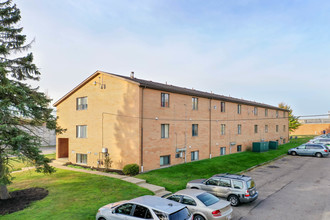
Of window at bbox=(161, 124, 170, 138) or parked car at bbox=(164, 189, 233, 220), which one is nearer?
parked car at bbox=(164, 189, 233, 220)

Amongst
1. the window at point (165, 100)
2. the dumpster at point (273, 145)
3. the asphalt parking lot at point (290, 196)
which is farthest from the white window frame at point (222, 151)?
the dumpster at point (273, 145)

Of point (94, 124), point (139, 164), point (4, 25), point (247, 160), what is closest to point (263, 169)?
point (247, 160)

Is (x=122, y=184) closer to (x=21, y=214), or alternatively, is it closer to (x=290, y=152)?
(x=21, y=214)

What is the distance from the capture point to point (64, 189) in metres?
14.3

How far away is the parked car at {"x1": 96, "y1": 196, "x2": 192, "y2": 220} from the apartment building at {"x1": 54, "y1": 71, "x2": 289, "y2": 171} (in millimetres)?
9900

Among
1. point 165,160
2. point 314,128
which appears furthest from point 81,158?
point 314,128

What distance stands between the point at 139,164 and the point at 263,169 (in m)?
13.1

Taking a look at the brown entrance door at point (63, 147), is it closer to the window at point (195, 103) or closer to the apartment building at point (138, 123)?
the apartment building at point (138, 123)

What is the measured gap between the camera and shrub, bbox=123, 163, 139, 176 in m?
17.7

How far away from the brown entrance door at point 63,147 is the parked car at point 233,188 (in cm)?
2013

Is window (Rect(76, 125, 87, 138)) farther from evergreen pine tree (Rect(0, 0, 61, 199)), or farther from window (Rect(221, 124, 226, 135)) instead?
window (Rect(221, 124, 226, 135))

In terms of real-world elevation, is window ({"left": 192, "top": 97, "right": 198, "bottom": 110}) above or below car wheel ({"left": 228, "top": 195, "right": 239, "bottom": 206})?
above

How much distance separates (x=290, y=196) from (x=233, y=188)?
174 inches

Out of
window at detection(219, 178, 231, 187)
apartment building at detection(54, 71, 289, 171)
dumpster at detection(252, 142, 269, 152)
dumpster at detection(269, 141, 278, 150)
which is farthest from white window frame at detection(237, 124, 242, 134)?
window at detection(219, 178, 231, 187)
